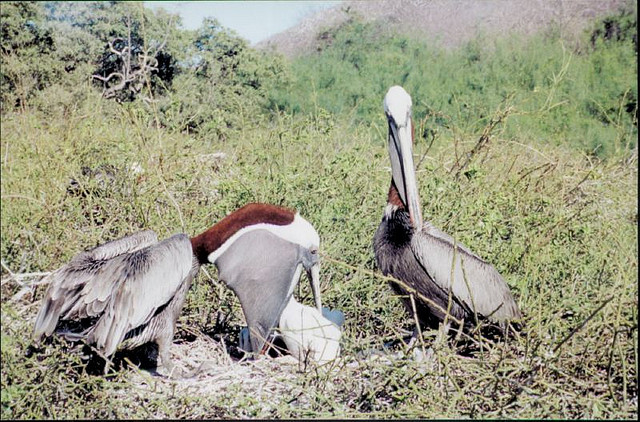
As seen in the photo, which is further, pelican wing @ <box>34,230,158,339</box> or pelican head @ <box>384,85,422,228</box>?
pelican head @ <box>384,85,422,228</box>

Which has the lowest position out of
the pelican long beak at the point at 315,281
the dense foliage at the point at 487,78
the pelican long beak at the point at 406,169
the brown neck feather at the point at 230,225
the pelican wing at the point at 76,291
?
the pelican long beak at the point at 315,281

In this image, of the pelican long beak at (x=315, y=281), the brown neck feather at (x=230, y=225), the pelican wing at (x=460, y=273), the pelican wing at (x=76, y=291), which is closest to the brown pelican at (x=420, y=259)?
the pelican wing at (x=460, y=273)

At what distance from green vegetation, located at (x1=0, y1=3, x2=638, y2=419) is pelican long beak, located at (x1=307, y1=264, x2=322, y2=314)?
11 centimetres

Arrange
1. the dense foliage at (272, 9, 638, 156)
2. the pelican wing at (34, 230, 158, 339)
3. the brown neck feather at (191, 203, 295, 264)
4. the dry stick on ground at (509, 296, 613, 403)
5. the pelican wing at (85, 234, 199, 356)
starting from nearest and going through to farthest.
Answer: the dry stick on ground at (509, 296, 613, 403)
the pelican wing at (34, 230, 158, 339)
the pelican wing at (85, 234, 199, 356)
the brown neck feather at (191, 203, 295, 264)
the dense foliage at (272, 9, 638, 156)

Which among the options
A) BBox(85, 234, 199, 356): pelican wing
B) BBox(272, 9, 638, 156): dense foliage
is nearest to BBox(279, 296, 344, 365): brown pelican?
BBox(85, 234, 199, 356): pelican wing

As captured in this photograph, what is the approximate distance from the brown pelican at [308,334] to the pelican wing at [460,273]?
20.7 inches

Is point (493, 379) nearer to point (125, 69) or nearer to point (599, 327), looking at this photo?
point (599, 327)

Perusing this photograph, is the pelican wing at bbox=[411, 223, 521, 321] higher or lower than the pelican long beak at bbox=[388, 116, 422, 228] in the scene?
lower

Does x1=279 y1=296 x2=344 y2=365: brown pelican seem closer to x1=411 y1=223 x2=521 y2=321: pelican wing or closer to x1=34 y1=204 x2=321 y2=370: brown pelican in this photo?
x1=34 y1=204 x2=321 y2=370: brown pelican

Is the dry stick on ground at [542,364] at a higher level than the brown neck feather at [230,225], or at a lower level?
lower

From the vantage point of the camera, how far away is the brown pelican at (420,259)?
10.8 feet

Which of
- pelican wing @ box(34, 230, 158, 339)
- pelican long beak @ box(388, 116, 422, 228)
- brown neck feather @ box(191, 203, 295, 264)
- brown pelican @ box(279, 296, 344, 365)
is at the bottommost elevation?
brown pelican @ box(279, 296, 344, 365)

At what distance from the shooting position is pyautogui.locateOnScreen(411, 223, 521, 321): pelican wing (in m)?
3.27

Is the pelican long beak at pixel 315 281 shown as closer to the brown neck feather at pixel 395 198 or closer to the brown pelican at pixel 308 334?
the brown pelican at pixel 308 334
